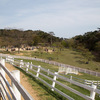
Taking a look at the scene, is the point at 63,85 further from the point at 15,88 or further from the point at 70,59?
the point at 70,59

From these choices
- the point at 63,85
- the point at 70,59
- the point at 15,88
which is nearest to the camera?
the point at 15,88

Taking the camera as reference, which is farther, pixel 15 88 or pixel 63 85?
pixel 63 85

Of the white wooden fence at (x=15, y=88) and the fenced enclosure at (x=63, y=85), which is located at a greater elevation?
the white wooden fence at (x=15, y=88)

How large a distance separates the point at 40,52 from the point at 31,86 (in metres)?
43.0

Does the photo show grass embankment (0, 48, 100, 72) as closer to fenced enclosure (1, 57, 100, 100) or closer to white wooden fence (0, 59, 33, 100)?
fenced enclosure (1, 57, 100, 100)

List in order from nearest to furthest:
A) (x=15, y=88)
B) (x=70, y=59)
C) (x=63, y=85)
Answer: (x=15, y=88)
(x=63, y=85)
(x=70, y=59)

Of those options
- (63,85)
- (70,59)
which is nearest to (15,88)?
(63,85)

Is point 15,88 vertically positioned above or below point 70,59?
above

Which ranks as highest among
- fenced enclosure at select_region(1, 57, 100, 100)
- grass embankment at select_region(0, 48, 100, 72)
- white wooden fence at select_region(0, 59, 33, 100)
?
white wooden fence at select_region(0, 59, 33, 100)

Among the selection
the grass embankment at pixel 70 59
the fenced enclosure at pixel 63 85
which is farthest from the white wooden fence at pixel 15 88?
the grass embankment at pixel 70 59

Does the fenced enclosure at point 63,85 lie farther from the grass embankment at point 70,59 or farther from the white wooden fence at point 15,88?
the grass embankment at point 70,59

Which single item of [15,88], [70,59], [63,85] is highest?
[15,88]

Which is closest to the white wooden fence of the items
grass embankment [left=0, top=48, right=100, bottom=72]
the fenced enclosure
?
the fenced enclosure

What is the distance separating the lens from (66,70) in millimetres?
17547
